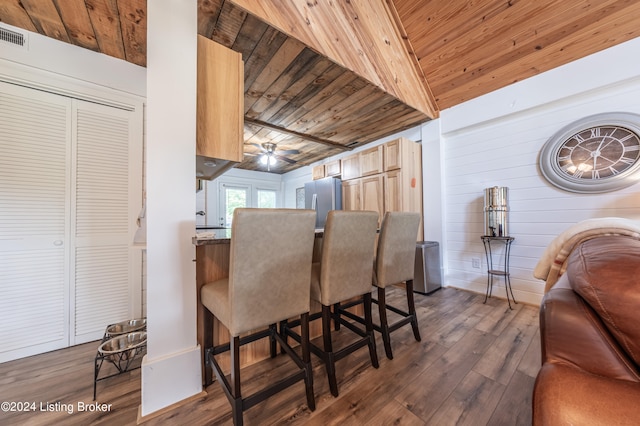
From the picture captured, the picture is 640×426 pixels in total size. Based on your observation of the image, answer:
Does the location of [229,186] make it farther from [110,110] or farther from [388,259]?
[388,259]

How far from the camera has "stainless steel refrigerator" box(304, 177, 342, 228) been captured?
4289 mm

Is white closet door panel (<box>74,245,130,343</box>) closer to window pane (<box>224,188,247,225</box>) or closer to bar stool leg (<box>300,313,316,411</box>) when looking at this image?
bar stool leg (<box>300,313,316,411</box>)

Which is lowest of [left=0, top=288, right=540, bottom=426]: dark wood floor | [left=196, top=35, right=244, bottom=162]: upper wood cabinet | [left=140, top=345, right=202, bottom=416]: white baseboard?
[left=0, top=288, right=540, bottom=426]: dark wood floor

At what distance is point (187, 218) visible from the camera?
1356mm

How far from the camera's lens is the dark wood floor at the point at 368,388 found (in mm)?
1195

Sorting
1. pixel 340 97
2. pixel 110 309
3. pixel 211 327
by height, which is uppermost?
pixel 340 97

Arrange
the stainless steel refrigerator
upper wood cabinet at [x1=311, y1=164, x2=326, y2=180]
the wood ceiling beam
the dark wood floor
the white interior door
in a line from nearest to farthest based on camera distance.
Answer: the dark wood floor → the wood ceiling beam → the stainless steel refrigerator → upper wood cabinet at [x1=311, y1=164, x2=326, y2=180] → the white interior door

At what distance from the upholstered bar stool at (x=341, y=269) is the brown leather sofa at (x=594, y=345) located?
3.06 ft

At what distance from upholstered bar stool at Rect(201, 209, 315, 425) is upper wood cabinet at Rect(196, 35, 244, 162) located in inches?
27.4

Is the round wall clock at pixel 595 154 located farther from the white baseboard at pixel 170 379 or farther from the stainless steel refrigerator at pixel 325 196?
the white baseboard at pixel 170 379

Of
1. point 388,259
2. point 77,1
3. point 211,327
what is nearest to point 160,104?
point 77,1

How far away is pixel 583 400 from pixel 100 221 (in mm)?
3014

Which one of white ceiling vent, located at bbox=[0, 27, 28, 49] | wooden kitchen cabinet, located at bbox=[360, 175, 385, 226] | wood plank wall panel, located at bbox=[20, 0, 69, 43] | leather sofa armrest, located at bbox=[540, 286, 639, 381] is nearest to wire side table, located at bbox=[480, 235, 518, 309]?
wooden kitchen cabinet, located at bbox=[360, 175, 385, 226]

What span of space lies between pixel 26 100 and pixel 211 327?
93.7 inches
